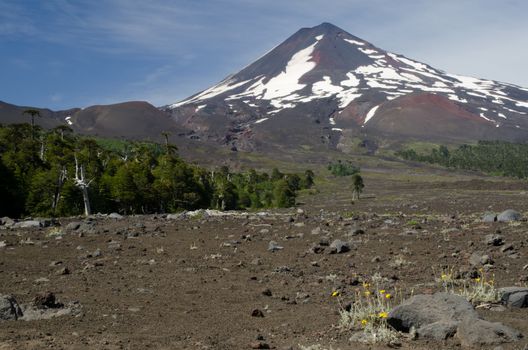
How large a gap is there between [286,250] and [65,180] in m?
37.2

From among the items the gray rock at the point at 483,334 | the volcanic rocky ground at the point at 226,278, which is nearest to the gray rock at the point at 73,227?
the volcanic rocky ground at the point at 226,278

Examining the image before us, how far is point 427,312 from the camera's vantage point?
24.3 feet

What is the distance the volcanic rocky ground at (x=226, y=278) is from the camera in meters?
7.68

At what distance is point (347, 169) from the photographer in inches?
5837

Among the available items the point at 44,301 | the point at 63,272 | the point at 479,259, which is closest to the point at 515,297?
the point at 479,259

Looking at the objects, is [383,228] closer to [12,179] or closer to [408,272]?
[408,272]

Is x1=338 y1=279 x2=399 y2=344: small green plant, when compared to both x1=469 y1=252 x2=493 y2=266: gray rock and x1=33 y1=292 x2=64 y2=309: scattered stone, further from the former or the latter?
x1=33 y1=292 x2=64 y2=309: scattered stone

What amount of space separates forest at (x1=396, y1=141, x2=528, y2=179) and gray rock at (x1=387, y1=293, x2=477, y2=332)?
482 feet

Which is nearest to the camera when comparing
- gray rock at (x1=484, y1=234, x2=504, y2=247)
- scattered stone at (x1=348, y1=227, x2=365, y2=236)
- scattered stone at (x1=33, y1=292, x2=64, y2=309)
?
scattered stone at (x1=33, y1=292, x2=64, y2=309)

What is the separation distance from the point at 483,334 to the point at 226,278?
681cm

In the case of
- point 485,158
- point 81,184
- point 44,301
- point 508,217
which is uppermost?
point 81,184

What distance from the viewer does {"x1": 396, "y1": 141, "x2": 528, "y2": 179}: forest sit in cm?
15100

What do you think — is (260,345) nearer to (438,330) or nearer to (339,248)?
(438,330)

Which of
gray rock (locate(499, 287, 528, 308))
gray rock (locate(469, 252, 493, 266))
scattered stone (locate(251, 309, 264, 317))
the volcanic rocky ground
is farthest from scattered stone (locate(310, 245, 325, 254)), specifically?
gray rock (locate(499, 287, 528, 308))
